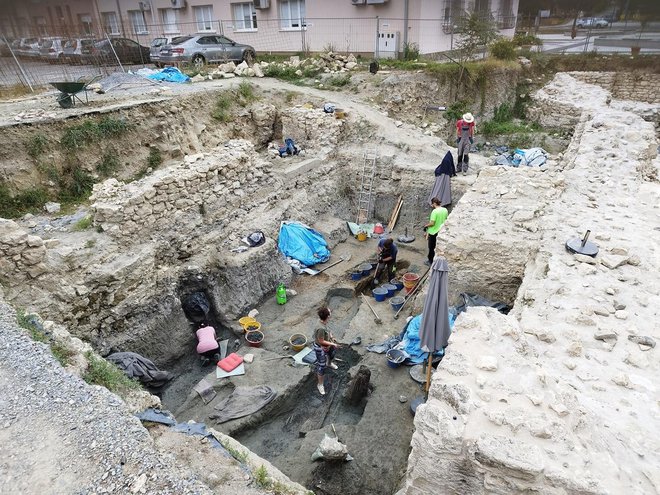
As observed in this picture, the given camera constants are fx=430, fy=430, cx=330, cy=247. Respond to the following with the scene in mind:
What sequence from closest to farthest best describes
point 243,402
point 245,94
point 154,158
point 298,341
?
point 243,402 → point 298,341 → point 154,158 → point 245,94

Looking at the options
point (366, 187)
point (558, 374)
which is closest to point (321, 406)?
point (558, 374)

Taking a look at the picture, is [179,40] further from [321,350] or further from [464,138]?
[321,350]

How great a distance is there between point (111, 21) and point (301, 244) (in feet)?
73.8

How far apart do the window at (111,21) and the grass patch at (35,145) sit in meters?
18.8

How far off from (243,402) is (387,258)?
469 centimetres

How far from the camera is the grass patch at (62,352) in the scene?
4.93m

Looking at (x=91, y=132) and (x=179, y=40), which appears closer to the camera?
(x=91, y=132)

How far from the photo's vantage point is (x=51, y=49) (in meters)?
17.2

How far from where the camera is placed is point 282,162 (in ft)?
40.6

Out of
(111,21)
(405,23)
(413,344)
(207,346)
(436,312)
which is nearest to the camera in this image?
(436,312)

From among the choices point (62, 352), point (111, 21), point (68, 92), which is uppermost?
point (111, 21)

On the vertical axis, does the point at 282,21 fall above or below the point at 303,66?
above

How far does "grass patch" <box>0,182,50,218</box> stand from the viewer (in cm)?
900

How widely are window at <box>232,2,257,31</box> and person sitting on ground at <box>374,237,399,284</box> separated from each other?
16276mm
